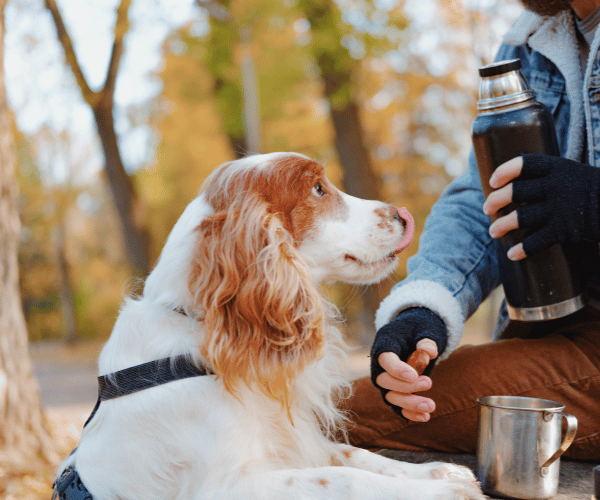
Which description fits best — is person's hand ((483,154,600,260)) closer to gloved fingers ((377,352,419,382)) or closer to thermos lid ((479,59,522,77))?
thermos lid ((479,59,522,77))

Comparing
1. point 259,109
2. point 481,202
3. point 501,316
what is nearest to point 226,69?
point 259,109

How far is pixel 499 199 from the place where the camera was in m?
1.91

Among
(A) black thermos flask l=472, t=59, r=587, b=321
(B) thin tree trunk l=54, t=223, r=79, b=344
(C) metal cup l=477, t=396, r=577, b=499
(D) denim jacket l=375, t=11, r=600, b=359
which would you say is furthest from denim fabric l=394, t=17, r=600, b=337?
(B) thin tree trunk l=54, t=223, r=79, b=344

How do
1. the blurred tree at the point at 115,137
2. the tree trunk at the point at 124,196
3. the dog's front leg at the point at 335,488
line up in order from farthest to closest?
the tree trunk at the point at 124,196, the blurred tree at the point at 115,137, the dog's front leg at the point at 335,488

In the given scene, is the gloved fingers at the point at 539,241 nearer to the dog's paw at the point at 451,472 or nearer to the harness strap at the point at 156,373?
the dog's paw at the point at 451,472

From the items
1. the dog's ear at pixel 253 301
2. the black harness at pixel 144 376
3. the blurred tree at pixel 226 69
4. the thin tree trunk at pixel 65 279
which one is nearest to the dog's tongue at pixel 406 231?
the dog's ear at pixel 253 301

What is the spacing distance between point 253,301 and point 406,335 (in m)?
0.62

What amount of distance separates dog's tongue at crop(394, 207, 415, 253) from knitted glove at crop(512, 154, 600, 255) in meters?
0.44

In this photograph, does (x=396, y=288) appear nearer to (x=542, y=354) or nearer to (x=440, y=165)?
(x=542, y=354)

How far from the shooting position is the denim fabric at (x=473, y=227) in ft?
7.79

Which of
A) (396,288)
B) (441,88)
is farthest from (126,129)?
(396,288)

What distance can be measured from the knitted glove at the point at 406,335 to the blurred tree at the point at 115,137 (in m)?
6.85

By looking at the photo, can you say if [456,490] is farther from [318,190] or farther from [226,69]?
[226,69]

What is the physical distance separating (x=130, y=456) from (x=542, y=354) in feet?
5.16
